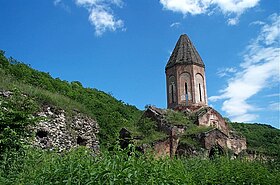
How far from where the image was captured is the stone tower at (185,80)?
22.1 meters

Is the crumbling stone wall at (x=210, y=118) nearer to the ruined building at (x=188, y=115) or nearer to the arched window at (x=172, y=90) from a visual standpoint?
the ruined building at (x=188, y=115)

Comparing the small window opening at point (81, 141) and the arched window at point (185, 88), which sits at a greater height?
the arched window at point (185, 88)

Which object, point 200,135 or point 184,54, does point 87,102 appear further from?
point 200,135

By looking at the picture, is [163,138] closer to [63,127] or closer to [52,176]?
[63,127]

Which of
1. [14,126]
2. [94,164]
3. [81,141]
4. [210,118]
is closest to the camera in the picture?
[94,164]

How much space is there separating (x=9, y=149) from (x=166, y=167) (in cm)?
481

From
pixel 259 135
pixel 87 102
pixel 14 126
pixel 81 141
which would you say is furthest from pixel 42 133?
pixel 259 135

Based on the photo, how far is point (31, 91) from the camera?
589 inches

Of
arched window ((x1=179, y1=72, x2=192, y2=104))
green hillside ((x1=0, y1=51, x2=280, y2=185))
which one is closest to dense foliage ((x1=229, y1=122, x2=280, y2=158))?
arched window ((x1=179, y1=72, x2=192, y2=104))

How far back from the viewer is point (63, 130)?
14.8 metres

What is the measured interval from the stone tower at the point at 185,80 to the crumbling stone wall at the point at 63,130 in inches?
279

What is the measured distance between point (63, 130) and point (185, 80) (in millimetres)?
10218

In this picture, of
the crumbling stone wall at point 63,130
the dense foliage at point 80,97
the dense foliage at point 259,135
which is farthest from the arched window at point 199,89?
the crumbling stone wall at point 63,130

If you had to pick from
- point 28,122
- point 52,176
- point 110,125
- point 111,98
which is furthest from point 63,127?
point 111,98
